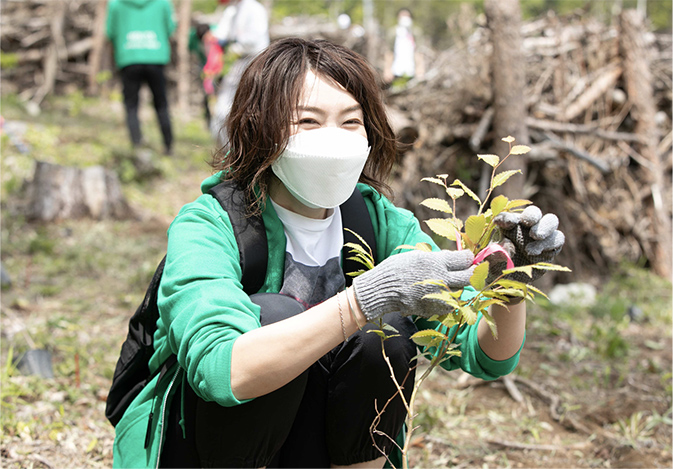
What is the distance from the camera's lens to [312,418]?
5.00 feet

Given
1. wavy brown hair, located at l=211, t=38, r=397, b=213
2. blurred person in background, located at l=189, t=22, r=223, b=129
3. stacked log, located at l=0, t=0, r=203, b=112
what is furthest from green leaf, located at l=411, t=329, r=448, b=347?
stacked log, located at l=0, t=0, r=203, b=112

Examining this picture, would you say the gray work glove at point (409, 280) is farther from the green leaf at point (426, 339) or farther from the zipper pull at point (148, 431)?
the zipper pull at point (148, 431)

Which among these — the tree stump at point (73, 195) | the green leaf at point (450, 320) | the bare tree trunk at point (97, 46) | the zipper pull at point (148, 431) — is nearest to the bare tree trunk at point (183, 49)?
the bare tree trunk at point (97, 46)

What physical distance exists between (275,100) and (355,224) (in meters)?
0.40

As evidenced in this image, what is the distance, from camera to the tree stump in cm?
463

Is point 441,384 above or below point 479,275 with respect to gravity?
below

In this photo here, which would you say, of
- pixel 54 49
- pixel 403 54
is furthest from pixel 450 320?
pixel 54 49

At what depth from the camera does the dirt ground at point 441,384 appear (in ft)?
7.04

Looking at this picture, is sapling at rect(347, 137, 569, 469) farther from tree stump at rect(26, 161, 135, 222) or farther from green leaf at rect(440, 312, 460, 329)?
tree stump at rect(26, 161, 135, 222)

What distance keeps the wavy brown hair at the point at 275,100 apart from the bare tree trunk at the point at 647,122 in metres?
4.23

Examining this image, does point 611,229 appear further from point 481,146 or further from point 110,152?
point 110,152

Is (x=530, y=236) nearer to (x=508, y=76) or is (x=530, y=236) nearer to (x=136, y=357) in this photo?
(x=136, y=357)

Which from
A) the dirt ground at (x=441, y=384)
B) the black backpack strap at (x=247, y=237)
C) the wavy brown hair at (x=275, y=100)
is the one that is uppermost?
the wavy brown hair at (x=275, y=100)

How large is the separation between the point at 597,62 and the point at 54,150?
5483 mm
